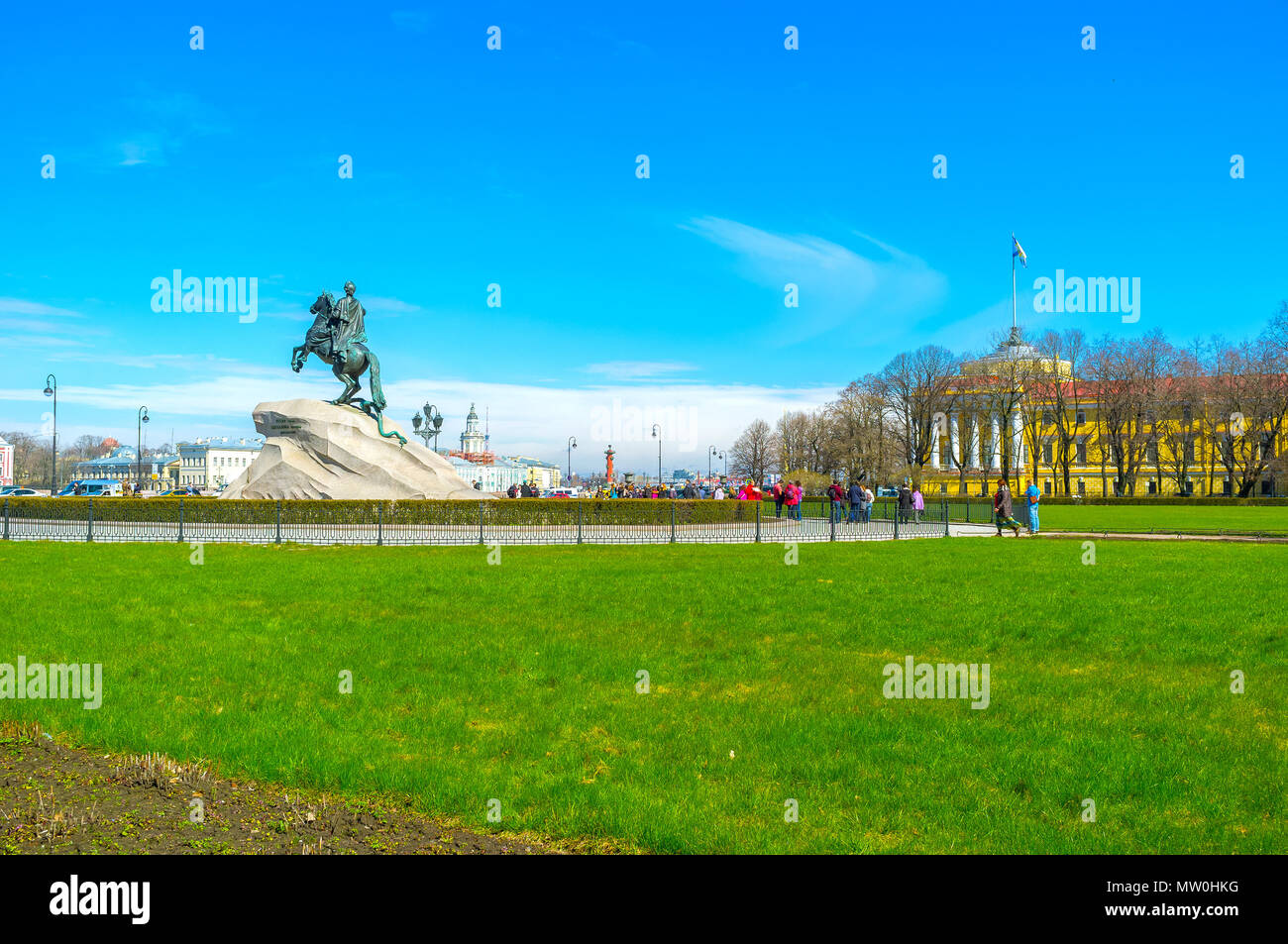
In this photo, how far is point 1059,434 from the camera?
220 ft

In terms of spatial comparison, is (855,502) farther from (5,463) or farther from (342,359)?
(5,463)

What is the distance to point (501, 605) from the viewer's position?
11.2 metres

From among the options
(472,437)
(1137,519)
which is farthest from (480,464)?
(1137,519)

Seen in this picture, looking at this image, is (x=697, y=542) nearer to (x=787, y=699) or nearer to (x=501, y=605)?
(x=501, y=605)

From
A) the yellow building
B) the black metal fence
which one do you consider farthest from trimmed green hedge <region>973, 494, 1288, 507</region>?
the black metal fence

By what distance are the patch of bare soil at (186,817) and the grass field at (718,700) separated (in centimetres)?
24

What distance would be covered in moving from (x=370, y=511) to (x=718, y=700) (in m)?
19.4

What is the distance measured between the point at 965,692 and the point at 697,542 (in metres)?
14.9

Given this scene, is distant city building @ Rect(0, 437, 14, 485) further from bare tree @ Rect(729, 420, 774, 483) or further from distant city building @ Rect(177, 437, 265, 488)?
bare tree @ Rect(729, 420, 774, 483)

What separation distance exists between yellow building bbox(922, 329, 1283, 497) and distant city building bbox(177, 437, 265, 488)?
9626cm

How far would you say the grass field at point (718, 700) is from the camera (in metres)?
4.69
